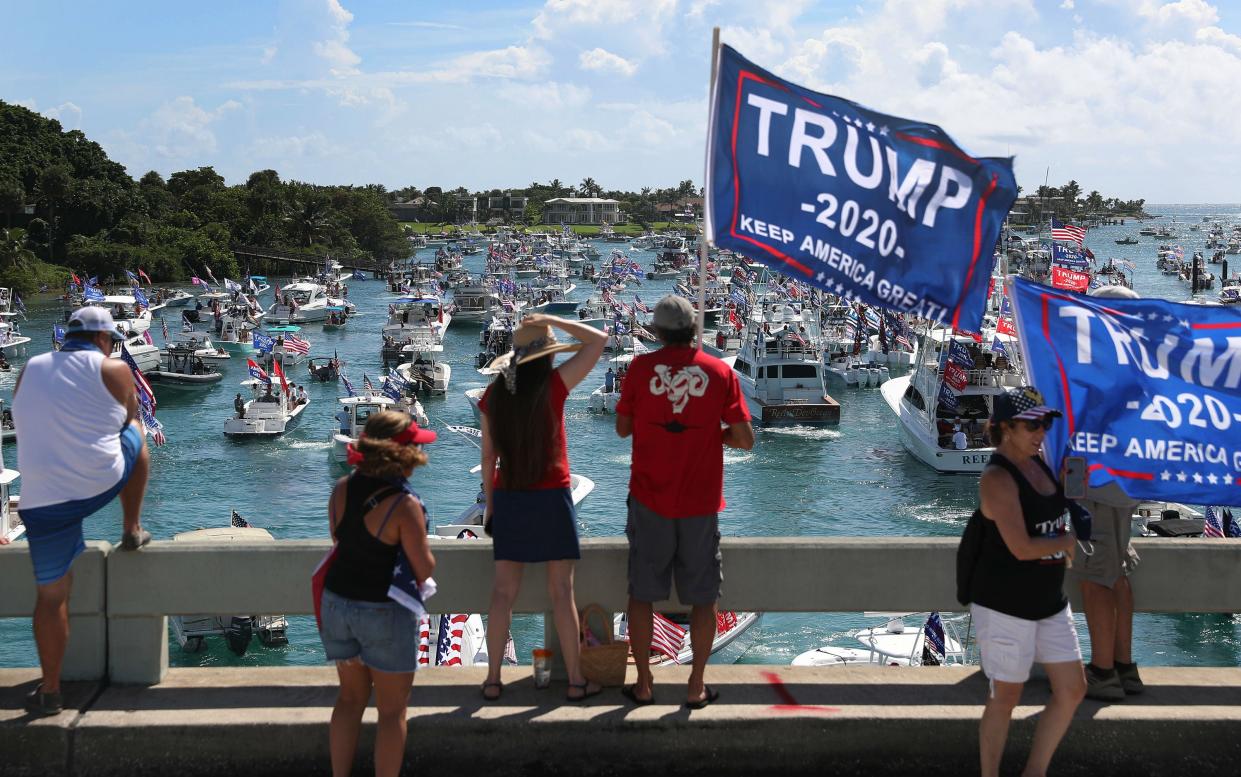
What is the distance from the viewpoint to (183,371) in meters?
61.7

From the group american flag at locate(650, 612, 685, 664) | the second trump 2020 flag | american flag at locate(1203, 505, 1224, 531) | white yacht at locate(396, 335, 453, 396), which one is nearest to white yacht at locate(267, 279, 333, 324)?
white yacht at locate(396, 335, 453, 396)

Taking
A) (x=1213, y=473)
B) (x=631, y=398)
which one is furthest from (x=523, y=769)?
(x=1213, y=473)

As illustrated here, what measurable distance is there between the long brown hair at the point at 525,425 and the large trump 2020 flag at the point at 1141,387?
2.12 metres

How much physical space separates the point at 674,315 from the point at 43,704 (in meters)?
3.13

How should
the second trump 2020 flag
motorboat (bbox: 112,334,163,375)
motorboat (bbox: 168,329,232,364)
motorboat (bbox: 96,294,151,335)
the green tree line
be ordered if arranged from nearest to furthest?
the second trump 2020 flag, motorboat (bbox: 112,334,163,375), motorboat (bbox: 168,329,232,364), motorboat (bbox: 96,294,151,335), the green tree line

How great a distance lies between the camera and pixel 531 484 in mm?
5398

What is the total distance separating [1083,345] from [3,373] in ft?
203

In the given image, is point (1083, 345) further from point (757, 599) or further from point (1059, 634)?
point (757, 599)

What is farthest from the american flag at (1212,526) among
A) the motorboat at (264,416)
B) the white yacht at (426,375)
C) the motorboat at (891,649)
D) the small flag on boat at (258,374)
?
the white yacht at (426,375)

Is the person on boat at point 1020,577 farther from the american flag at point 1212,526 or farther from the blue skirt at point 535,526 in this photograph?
the american flag at point 1212,526

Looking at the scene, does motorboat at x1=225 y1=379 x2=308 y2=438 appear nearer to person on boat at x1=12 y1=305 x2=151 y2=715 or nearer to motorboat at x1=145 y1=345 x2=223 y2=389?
motorboat at x1=145 y1=345 x2=223 y2=389

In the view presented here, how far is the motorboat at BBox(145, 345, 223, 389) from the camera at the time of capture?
197 ft

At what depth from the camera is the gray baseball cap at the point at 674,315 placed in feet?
17.6

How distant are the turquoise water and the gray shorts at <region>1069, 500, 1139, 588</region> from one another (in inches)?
621
